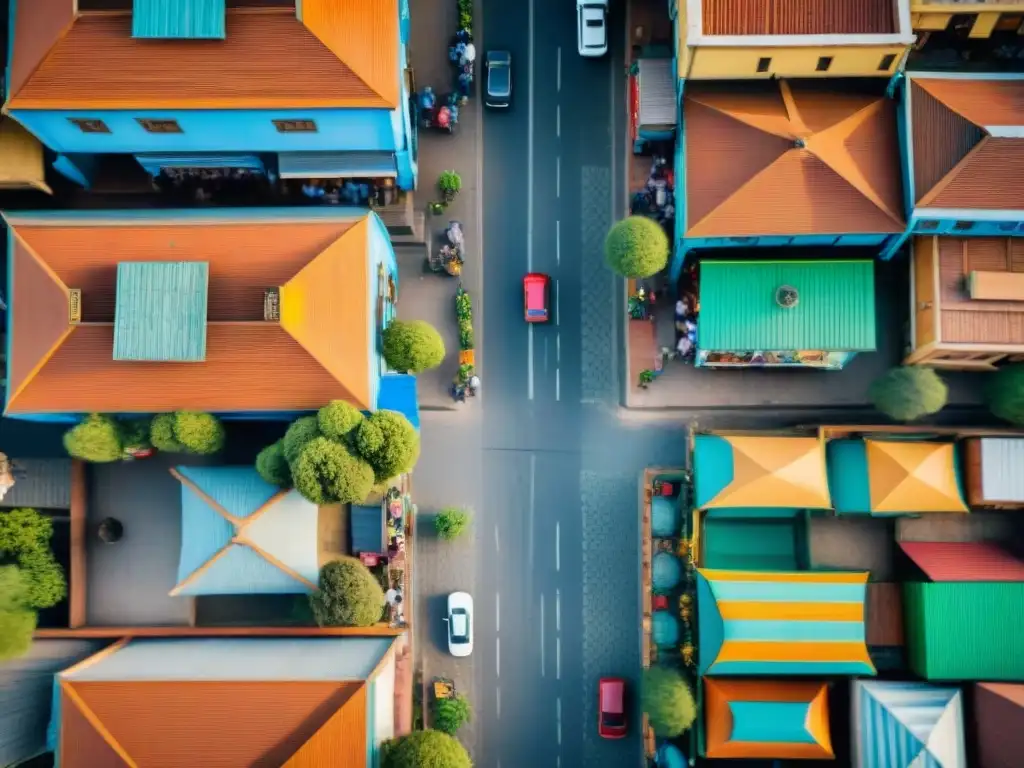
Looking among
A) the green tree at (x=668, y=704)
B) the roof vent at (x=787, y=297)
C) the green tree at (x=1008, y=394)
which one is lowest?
the green tree at (x=668, y=704)

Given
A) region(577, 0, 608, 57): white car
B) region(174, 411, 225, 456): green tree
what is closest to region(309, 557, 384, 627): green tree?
region(174, 411, 225, 456): green tree

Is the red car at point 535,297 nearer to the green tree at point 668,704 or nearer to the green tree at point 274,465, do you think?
A: the green tree at point 274,465

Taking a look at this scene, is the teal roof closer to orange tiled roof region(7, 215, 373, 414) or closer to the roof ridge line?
orange tiled roof region(7, 215, 373, 414)

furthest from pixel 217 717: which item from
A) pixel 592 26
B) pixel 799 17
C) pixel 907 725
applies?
pixel 799 17

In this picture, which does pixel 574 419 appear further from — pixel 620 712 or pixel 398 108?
pixel 398 108

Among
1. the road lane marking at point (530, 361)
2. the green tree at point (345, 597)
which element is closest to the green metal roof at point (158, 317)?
the green tree at point (345, 597)

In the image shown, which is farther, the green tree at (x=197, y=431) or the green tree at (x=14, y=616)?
the green tree at (x=14, y=616)
